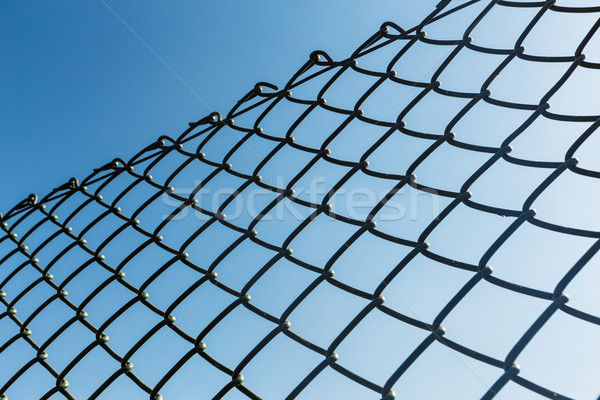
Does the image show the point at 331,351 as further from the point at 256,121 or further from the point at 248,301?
the point at 256,121

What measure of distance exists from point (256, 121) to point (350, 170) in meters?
0.45

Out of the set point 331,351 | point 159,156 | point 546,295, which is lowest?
point 331,351

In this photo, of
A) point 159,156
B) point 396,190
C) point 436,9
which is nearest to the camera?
point 396,190

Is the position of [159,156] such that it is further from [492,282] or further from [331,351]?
[492,282]

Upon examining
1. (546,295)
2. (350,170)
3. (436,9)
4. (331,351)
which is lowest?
(331,351)

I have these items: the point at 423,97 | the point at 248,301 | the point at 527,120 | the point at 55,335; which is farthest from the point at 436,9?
the point at 55,335

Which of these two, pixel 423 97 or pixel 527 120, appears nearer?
pixel 527 120

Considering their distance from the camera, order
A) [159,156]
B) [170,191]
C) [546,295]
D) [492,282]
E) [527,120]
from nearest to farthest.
Result: [546,295]
[492,282]
[527,120]
[170,191]
[159,156]

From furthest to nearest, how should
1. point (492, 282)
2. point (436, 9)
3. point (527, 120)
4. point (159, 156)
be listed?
point (159, 156), point (436, 9), point (527, 120), point (492, 282)

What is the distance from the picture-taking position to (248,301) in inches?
62.9

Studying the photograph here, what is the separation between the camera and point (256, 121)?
2033 mm

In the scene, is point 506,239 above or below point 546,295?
above

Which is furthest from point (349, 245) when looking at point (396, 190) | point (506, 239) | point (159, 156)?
point (159, 156)

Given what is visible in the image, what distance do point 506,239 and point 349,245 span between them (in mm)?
448
